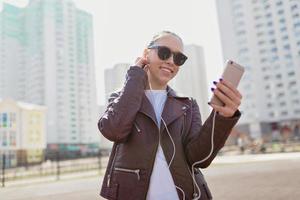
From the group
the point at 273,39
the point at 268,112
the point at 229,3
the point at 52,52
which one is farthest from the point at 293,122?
the point at 52,52

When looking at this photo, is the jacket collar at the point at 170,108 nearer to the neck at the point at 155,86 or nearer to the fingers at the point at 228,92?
the neck at the point at 155,86

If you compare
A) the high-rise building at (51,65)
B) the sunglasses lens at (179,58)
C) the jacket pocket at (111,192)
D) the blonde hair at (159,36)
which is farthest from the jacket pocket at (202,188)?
the high-rise building at (51,65)

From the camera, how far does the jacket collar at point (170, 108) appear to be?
146cm

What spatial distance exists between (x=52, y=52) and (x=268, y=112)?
48.2 metres

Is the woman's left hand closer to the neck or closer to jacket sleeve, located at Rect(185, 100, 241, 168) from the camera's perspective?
jacket sleeve, located at Rect(185, 100, 241, 168)

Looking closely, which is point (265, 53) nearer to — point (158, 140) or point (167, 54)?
point (167, 54)

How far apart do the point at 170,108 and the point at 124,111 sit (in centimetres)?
25

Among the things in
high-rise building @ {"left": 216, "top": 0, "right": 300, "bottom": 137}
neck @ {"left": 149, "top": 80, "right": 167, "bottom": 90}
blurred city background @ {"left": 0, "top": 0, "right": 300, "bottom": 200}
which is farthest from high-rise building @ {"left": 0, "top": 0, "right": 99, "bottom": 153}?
neck @ {"left": 149, "top": 80, "right": 167, "bottom": 90}

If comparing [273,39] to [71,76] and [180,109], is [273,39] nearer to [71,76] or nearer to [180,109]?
[71,76]

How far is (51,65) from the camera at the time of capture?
75.2 meters

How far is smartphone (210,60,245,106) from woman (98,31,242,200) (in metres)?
0.02

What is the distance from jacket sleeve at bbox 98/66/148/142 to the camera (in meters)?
1.38

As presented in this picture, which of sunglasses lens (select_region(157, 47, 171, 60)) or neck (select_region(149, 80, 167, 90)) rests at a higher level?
sunglasses lens (select_region(157, 47, 171, 60))

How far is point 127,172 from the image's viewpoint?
137 cm
